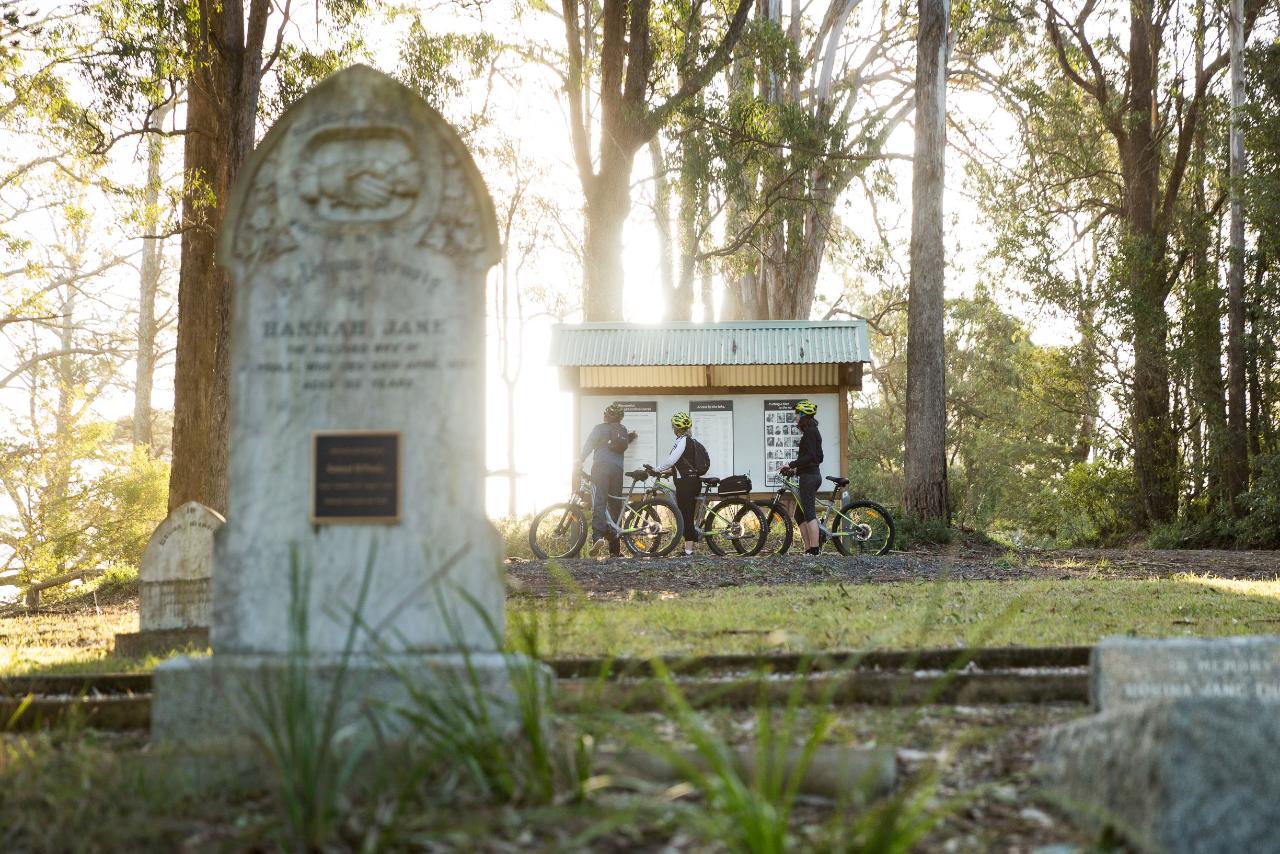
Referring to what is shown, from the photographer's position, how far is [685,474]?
15062 millimetres

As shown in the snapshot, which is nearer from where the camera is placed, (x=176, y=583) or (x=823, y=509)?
(x=176, y=583)

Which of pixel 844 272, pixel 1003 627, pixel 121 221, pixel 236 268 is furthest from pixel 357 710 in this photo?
pixel 844 272

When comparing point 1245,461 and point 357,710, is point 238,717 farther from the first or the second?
point 1245,461

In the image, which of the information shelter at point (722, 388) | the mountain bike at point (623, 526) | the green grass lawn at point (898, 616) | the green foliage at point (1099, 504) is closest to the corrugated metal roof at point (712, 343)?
the information shelter at point (722, 388)

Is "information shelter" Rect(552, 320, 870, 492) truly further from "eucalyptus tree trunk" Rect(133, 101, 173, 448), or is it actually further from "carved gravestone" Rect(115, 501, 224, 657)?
"eucalyptus tree trunk" Rect(133, 101, 173, 448)

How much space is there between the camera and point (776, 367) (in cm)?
2011

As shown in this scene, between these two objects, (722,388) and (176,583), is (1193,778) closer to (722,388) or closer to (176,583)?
(176,583)

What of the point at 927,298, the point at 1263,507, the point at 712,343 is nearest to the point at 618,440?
the point at 712,343

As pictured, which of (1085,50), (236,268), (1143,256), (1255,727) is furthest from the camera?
(1085,50)

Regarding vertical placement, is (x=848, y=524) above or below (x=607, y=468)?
below

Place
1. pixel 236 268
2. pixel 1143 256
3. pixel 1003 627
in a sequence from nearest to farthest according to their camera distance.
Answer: pixel 236 268 < pixel 1003 627 < pixel 1143 256

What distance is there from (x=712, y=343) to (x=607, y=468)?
5.44 m

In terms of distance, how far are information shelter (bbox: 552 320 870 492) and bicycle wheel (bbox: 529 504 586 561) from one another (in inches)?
176

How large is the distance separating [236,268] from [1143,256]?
2155cm
